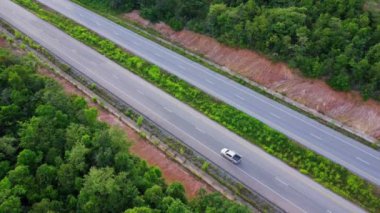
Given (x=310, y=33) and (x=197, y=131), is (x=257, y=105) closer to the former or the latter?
(x=197, y=131)

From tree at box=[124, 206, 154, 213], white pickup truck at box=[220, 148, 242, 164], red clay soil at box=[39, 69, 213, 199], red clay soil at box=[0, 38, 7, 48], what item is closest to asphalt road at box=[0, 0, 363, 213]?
white pickup truck at box=[220, 148, 242, 164]

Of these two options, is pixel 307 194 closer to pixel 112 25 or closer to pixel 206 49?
pixel 206 49

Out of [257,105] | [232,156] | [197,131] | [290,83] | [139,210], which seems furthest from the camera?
[290,83]

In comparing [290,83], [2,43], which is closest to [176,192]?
[290,83]

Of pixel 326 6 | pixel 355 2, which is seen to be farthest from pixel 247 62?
pixel 355 2

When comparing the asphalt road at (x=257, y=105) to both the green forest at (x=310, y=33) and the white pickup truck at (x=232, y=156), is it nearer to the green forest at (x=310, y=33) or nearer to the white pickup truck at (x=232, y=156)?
the green forest at (x=310, y=33)

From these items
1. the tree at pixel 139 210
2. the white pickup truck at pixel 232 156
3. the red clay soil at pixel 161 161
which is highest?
the tree at pixel 139 210

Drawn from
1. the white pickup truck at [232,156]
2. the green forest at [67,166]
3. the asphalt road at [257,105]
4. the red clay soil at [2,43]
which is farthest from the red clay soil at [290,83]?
the red clay soil at [2,43]

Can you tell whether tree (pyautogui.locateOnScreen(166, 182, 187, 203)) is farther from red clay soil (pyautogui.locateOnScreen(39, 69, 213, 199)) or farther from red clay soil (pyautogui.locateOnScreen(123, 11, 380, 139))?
red clay soil (pyautogui.locateOnScreen(123, 11, 380, 139))
